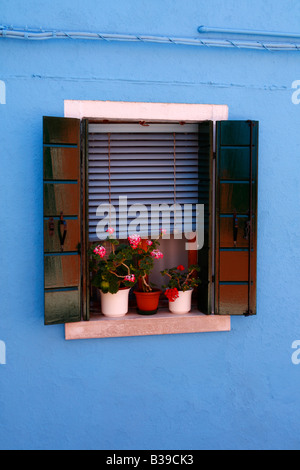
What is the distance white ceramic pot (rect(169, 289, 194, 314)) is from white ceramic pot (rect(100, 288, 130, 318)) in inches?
15.6

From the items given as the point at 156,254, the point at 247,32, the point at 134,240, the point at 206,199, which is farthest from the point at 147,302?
the point at 247,32

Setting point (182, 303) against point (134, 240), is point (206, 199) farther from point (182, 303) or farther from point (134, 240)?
point (182, 303)

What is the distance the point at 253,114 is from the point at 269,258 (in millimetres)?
1165

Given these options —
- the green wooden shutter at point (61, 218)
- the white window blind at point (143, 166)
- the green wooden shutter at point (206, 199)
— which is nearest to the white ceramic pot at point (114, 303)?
the green wooden shutter at point (61, 218)

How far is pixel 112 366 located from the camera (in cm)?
360

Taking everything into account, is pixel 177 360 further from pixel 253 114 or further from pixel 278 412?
pixel 253 114

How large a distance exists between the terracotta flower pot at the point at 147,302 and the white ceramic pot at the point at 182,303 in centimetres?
14

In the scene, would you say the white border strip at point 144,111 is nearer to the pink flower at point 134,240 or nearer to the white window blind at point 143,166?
the white window blind at point 143,166

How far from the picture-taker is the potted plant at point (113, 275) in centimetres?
347

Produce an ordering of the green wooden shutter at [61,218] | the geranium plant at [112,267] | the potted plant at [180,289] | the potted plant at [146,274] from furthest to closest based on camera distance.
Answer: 1. the potted plant at [180,289]
2. the potted plant at [146,274]
3. the geranium plant at [112,267]
4. the green wooden shutter at [61,218]

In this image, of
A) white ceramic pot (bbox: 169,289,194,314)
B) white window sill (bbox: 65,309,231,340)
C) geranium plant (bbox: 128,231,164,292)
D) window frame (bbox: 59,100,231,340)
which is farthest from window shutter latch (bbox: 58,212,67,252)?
white ceramic pot (bbox: 169,289,194,314)

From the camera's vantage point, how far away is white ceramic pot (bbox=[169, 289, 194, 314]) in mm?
3693

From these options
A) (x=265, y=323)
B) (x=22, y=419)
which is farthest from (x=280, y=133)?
(x=22, y=419)

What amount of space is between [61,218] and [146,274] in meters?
0.79
